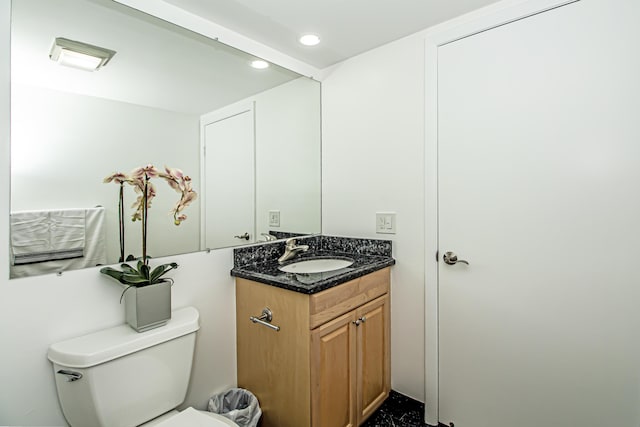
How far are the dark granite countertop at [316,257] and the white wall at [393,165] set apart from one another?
0.25 ft

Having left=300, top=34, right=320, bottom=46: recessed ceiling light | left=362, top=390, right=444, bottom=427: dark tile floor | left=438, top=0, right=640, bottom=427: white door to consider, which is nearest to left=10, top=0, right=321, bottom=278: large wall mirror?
left=300, top=34, right=320, bottom=46: recessed ceiling light

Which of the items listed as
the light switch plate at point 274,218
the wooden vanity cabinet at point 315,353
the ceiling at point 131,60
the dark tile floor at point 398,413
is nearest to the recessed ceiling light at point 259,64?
the ceiling at point 131,60

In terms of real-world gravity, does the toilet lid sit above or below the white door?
below

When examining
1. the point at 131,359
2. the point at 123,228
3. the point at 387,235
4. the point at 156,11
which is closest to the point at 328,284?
the point at 387,235

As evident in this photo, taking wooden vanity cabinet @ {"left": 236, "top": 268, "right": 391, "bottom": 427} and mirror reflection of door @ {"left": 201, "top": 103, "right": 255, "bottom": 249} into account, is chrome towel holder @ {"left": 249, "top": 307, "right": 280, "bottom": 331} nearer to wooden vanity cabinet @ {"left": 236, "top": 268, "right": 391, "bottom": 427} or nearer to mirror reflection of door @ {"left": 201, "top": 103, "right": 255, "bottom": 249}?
wooden vanity cabinet @ {"left": 236, "top": 268, "right": 391, "bottom": 427}

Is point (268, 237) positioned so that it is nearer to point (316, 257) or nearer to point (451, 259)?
point (316, 257)

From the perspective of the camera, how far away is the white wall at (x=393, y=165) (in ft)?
5.77

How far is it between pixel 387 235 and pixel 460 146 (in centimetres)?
65

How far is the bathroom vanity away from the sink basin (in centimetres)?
10

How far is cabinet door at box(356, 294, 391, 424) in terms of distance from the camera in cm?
161

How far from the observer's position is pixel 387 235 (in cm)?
190

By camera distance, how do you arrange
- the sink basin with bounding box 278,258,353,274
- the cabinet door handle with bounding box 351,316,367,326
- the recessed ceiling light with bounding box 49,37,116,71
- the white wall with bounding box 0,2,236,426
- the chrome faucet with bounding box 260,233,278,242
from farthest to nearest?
the chrome faucet with bounding box 260,233,278,242
the sink basin with bounding box 278,258,353,274
the cabinet door handle with bounding box 351,316,367,326
the recessed ceiling light with bounding box 49,37,116,71
the white wall with bounding box 0,2,236,426

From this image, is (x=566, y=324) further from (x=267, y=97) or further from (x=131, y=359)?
(x=267, y=97)

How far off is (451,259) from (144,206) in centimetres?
152
